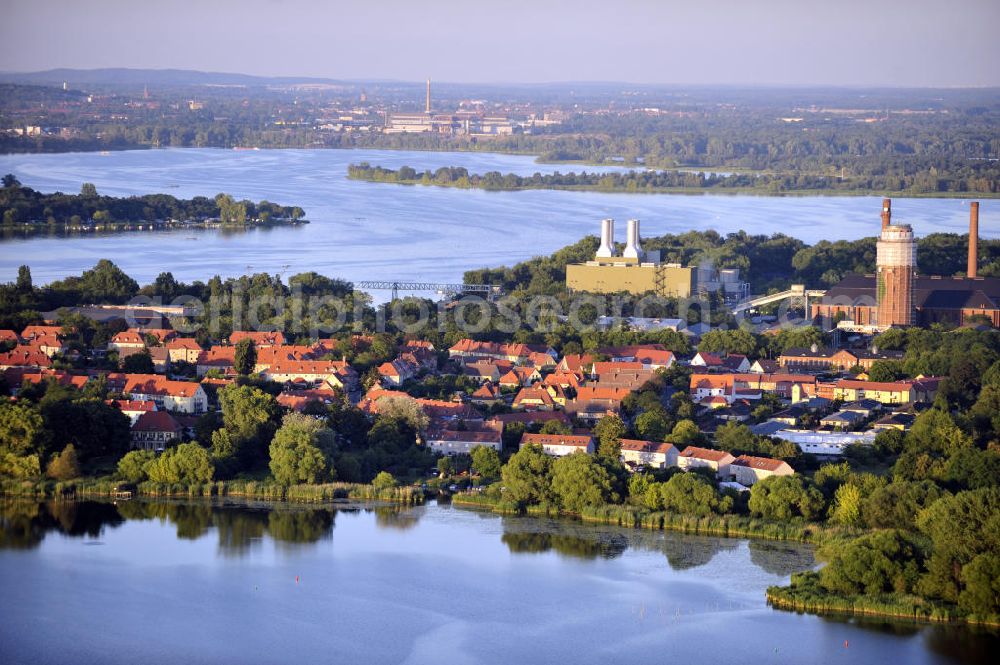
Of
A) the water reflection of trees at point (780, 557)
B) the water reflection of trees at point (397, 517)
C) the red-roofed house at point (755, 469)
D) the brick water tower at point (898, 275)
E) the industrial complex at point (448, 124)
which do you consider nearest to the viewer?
the water reflection of trees at point (780, 557)

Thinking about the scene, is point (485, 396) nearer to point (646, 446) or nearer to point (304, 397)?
point (304, 397)

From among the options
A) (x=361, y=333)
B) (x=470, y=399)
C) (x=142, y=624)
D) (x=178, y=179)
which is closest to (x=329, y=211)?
(x=178, y=179)

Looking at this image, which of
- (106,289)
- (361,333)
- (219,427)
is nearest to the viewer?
(219,427)

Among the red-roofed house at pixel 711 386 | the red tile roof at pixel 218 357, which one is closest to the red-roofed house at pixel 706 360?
the red-roofed house at pixel 711 386

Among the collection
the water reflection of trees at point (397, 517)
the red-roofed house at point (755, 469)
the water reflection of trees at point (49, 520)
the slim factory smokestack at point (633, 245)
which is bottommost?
the water reflection of trees at point (397, 517)

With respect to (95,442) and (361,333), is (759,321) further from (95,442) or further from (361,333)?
(95,442)

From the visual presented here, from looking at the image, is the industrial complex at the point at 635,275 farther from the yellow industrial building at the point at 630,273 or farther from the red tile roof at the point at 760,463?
the red tile roof at the point at 760,463
